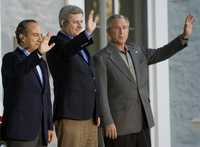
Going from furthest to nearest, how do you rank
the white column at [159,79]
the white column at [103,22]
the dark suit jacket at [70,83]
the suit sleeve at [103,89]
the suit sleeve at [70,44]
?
1. the white column at [159,79]
2. the white column at [103,22]
3. the suit sleeve at [103,89]
4. the dark suit jacket at [70,83]
5. the suit sleeve at [70,44]

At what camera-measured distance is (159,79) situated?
710 cm

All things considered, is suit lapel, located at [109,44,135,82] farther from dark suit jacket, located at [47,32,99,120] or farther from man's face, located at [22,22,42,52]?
man's face, located at [22,22,42,52]

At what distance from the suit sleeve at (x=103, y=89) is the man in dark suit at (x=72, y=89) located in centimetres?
20

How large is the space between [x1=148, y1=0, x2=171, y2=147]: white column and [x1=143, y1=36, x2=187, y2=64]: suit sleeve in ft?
6.01

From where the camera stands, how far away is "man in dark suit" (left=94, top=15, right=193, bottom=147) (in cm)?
489

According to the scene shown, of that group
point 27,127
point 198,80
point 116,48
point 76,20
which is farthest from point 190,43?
point 27,127

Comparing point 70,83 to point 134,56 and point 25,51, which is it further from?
point 134,56

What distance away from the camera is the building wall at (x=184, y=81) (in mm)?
7242

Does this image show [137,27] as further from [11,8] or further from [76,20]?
[76,20]

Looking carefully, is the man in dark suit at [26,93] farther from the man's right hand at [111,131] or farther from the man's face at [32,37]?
the man's right hand at [111,131]

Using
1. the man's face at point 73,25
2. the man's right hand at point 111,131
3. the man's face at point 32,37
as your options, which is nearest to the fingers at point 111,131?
the man's right hand at point 111,131

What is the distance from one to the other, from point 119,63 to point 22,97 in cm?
102

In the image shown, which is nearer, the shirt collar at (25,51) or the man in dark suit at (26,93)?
the man in dark suit at (26,93)

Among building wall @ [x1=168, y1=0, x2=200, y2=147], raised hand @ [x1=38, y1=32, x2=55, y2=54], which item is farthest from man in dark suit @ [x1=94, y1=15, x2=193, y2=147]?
building wall @ [x1=168, y1=0, x2=200, y2=147]
